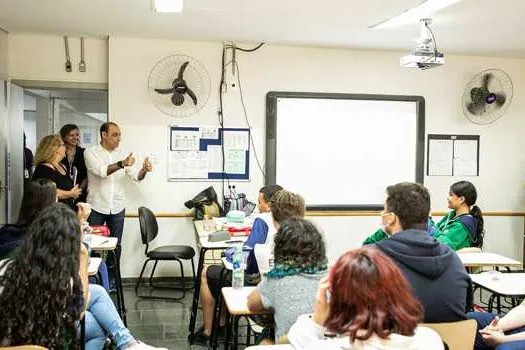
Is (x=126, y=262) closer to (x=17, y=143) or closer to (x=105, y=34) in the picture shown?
(x=17, y=143)

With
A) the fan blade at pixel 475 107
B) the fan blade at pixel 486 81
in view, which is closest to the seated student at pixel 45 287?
the fan blade at pixel 475 107

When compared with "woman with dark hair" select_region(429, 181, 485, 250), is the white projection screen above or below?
above

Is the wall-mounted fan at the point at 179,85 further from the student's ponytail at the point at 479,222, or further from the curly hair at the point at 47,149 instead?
the student's ponytail at the point at 479,222

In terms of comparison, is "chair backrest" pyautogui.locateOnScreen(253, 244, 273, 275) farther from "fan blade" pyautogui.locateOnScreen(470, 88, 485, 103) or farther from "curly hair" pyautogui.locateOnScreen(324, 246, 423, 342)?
"fan blade" pyautogui.locateOnScreen(470, 88, 485, 103)

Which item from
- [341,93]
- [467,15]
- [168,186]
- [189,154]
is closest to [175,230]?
[168,186]

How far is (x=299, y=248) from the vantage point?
227 centimetres

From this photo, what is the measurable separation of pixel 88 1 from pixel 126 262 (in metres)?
2.59

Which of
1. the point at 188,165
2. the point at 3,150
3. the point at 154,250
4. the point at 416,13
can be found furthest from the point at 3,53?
the point at 416,13

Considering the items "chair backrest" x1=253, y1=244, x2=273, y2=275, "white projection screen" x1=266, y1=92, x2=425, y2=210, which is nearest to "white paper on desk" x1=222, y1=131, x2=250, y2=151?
"white projection screen" x1=266, y1=92, x2=425, y2=210

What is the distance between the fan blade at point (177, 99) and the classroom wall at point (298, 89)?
171 mm

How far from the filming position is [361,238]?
5926mm

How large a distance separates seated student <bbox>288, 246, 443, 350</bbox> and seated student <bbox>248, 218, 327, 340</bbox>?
69 centimetres

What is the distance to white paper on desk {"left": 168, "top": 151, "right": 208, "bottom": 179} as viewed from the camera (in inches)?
217

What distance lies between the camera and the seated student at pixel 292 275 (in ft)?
7.25
